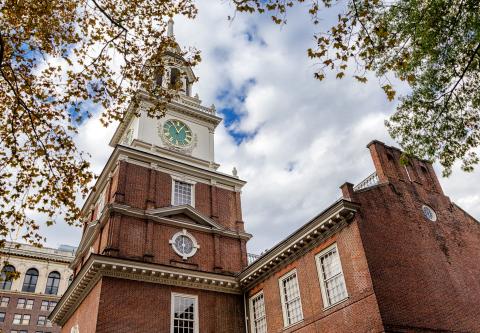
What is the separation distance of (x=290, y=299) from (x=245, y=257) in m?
6.39

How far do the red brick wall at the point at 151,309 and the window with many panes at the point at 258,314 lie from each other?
87 cm

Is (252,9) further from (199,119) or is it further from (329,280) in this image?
(199,119)

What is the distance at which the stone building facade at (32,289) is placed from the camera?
5394 cm

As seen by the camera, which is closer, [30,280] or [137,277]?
[137,277]

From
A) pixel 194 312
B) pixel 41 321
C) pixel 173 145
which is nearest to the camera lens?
pixel 194 312

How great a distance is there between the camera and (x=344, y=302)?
49.6 feet

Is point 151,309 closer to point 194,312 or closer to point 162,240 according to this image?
point 194,312

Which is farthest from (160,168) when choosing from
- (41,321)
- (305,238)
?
(41,321)

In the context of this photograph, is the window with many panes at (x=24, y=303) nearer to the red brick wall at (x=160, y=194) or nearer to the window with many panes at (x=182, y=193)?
the red brick wall at (x=160, y=194)

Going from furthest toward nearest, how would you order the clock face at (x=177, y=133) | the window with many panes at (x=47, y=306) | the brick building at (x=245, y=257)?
the window with many panes at (x=47, y=306)
the clock face at (x=177, y=133)
the brick building at (x=245, y=257)

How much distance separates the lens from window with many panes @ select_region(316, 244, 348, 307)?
15728 mm

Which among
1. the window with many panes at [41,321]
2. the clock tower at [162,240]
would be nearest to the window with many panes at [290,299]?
the clock tower at [162,240]

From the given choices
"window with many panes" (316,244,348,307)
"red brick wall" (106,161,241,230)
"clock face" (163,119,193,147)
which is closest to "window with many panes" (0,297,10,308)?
"red brick wall" (106,161,241,230)

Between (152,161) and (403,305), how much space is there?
15.3 metres
